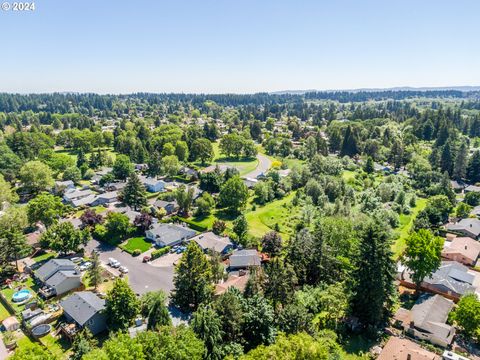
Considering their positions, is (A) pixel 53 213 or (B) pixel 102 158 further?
(B) pixel 102 158

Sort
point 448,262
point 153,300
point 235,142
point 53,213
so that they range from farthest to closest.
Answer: point 235,142
point 53,213
point 448,262
point 153,300

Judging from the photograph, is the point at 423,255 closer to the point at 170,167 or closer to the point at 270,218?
the point at 270,218

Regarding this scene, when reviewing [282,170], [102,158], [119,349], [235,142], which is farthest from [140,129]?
[119,349]

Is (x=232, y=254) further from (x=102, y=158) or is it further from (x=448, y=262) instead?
(x=102, y=158)

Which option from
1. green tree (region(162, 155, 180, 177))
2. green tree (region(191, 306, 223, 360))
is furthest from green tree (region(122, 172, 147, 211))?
green tree (region(191, 306, 223, 360))

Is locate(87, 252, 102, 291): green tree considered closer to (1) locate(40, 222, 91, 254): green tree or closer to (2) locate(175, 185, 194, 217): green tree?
(1) locate(40, 222, 91, 254): green tree

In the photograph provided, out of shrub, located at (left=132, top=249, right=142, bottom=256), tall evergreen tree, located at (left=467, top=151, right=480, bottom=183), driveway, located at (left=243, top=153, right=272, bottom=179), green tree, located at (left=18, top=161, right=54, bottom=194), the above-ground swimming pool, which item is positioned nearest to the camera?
the above-ground swimming pool

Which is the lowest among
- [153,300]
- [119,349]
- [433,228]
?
[433,228]
